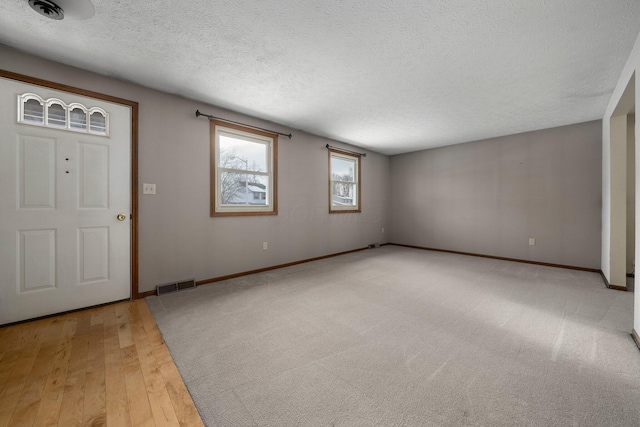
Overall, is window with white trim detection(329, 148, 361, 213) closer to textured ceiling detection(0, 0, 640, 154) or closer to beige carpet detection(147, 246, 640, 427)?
textured ceiling detection(0, 0, 640, 154)

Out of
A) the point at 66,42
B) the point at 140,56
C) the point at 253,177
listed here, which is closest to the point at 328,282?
the point at 253,177

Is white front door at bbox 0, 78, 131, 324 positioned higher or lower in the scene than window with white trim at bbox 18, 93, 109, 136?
lower

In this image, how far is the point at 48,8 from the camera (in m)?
1.71

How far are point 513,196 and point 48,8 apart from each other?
21.1ft

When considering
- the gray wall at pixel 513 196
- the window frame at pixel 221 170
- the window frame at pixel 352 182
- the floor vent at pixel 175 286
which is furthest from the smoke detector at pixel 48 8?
the gray wall at pixel 513 196

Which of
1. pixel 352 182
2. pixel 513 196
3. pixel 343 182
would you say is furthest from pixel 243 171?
pixel 513 196

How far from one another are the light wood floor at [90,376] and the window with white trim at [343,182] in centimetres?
383

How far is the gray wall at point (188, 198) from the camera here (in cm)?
282

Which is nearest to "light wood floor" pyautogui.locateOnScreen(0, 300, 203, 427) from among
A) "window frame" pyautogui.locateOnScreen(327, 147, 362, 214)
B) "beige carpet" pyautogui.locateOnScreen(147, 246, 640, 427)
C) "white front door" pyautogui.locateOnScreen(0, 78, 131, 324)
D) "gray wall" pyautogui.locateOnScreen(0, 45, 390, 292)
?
"beige carpet" pyautogui.locateOnScreen(147, 246, 640, 427)

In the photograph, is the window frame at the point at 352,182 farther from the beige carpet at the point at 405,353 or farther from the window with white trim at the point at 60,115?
the window with white trim at the point at 60,115

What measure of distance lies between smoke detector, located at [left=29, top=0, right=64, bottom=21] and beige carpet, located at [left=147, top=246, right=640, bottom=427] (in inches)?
98.2

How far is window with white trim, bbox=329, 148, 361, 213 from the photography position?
525 centimetres

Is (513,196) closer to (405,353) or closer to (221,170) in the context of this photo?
(405,353)

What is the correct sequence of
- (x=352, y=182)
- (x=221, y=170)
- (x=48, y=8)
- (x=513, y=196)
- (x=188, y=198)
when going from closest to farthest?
(x=48, y=8), (x=188, y=198), (x=221, y=170), (x=513, y=196), (x=352, y=182)
